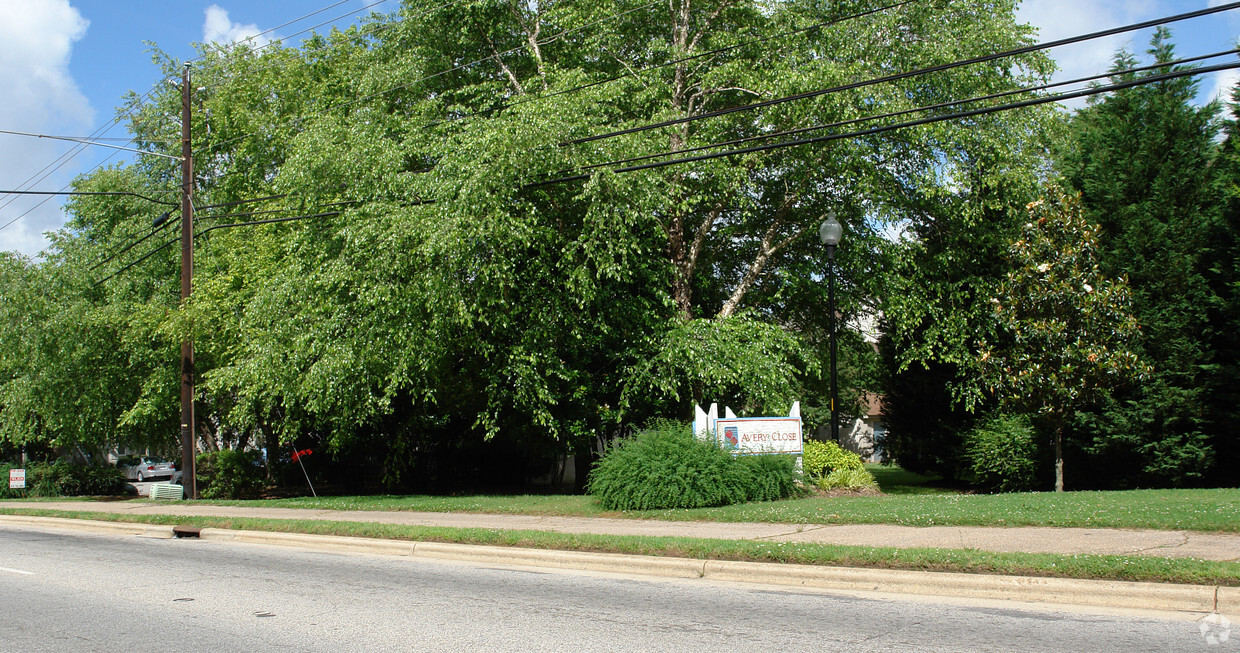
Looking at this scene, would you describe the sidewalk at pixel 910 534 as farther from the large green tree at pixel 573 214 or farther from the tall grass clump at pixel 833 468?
the tall grass clump at pixel 833 468

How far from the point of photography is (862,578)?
27.8 feet

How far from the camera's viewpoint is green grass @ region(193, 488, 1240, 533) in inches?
414

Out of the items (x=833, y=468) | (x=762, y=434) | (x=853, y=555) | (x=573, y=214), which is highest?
(x=573, y=214)

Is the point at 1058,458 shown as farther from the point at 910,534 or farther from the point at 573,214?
the point at 573,214

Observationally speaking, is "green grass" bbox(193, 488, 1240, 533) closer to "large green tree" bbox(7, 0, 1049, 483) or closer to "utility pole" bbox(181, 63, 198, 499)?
"large green tree" bbox(7, 0, 1049, 483)

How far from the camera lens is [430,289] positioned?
16.4 m

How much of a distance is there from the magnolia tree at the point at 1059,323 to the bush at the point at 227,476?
19.8 m

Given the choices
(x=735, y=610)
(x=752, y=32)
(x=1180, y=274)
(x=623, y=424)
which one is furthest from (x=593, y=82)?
(x=735, y=610)

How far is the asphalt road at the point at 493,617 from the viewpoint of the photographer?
20.8 ft

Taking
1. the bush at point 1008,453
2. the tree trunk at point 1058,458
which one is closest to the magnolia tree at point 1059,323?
the tree trunk at point 1058,458

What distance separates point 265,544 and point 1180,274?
1695 cm

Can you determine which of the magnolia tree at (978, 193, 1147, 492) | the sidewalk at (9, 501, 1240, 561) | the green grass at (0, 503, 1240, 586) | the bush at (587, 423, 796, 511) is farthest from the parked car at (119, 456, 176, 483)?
the magnolia tree at (978, 193, 1147, 492)

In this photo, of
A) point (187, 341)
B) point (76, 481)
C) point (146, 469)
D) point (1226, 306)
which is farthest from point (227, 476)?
point (146, 469)

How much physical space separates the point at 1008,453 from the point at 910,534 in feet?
32.3
